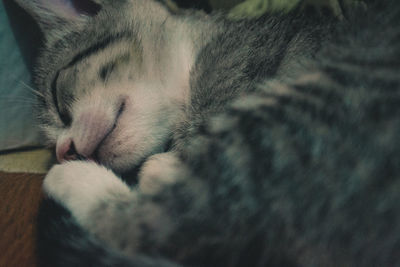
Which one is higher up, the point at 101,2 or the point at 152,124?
the point at 101,2

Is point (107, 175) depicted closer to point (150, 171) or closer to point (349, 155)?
A: point (150, 171)

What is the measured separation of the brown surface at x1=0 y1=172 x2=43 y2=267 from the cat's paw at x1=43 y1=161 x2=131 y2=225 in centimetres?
8

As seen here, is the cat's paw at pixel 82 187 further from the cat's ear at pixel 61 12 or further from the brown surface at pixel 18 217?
the cat's ear at pixel 61 12

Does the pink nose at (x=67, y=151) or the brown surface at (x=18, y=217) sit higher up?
the pink nose at (x=67, y=151)

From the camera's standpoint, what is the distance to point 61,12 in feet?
4.17

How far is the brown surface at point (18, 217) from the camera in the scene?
0.78 m

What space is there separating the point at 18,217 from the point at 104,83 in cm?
40

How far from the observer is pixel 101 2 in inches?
49.2

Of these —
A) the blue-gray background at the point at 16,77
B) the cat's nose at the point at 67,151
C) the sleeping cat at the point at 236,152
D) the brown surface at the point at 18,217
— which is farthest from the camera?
the blue-gray background at the point at 16,77

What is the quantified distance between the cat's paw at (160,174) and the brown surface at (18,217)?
265 mm

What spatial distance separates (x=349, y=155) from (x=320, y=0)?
0.71 metres

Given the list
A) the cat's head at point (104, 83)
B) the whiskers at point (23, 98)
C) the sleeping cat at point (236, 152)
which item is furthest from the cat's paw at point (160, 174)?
the whiskers at point (23, 98)

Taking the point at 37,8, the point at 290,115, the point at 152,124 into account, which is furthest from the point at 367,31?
the point at 37,8

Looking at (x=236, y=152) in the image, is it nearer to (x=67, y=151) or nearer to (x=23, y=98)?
(x=67, y=151)
